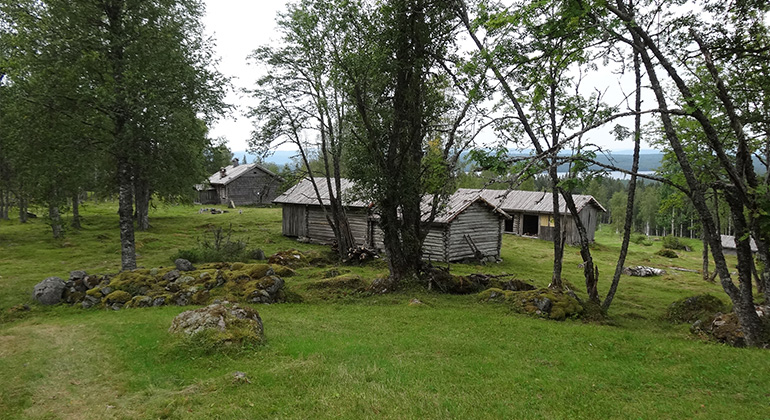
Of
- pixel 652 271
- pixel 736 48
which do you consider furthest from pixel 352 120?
pixel 652 271

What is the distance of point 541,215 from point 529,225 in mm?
2920

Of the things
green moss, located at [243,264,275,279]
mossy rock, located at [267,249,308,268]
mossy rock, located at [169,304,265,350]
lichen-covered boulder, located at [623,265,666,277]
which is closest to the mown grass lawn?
mossy rock, located at [169,304,265,350]

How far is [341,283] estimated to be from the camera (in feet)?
59.0

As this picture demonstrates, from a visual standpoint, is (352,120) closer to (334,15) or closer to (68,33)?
(334,15)

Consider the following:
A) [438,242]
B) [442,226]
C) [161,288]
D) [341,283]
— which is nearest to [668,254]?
[438,242]

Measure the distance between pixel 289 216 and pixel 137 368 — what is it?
27.4 meters

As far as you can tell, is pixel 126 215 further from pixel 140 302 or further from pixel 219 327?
pixel 219 327

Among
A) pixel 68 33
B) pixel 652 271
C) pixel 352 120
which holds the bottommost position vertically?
pixel 652 271

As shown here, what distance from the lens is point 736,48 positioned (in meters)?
11.0

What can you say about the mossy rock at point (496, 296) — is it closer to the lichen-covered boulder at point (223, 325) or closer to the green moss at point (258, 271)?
the green moss at point (258, 271)

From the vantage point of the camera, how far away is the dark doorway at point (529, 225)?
4528 cm

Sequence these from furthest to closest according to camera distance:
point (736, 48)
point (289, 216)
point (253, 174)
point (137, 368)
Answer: point (253, 174)
point (289, 216)
point (736, 48)
point (137, 368)

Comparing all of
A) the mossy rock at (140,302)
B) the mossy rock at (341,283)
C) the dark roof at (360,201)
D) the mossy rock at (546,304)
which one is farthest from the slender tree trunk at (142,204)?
the mossy rock at (546,304)

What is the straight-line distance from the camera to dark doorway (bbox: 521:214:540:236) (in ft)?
149
